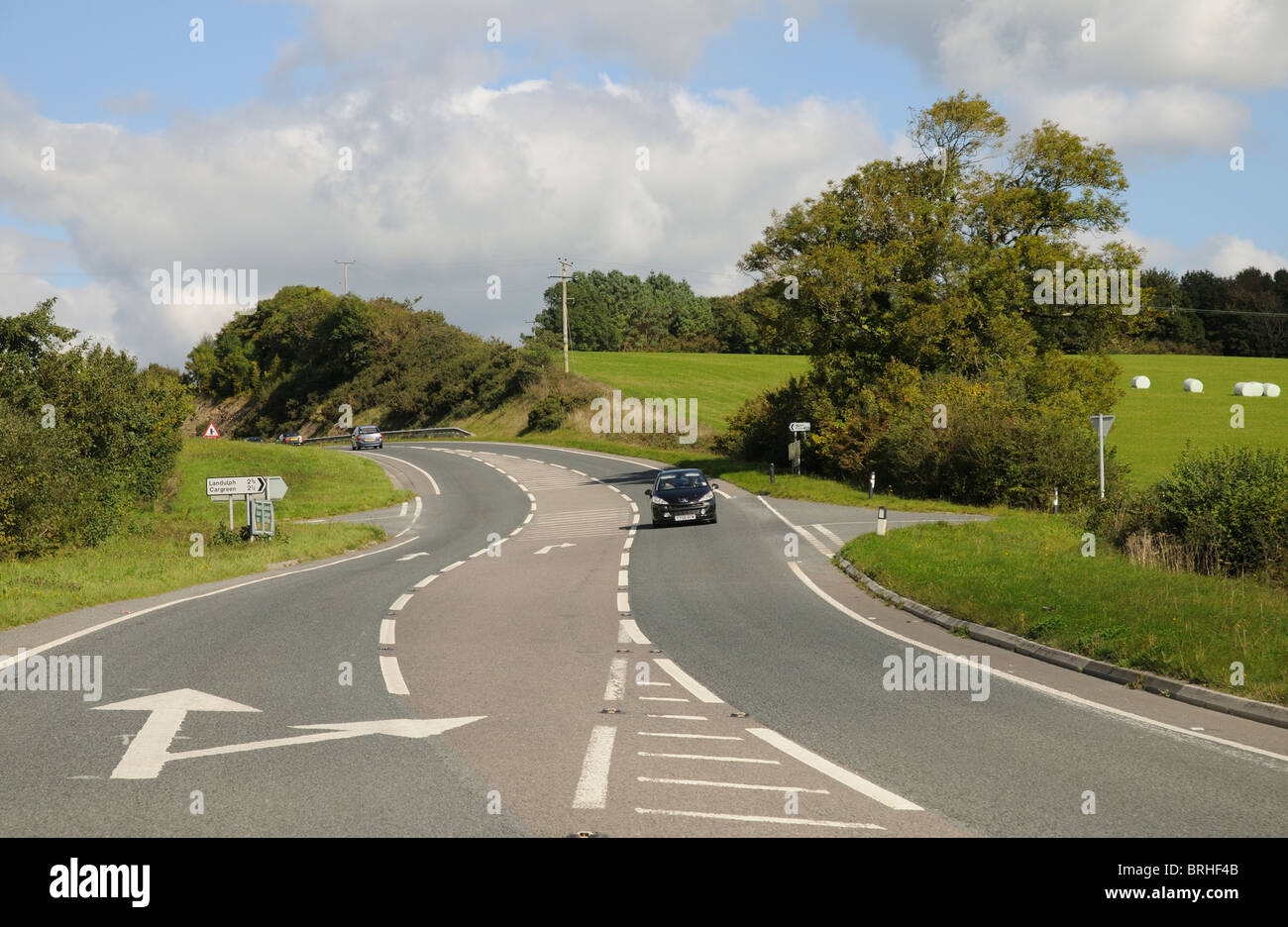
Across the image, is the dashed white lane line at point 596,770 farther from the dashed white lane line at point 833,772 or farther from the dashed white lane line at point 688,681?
the dashed white lane line at point 688,681

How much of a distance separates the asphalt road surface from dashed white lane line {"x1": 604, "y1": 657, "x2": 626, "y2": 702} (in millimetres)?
39

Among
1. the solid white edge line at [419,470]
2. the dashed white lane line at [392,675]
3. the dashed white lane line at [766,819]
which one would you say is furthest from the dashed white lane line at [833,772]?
the solid white edge line at [419,470]

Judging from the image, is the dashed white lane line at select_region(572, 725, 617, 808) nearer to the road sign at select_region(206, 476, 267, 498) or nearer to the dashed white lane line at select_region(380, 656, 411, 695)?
the dashed white lane line at select_region(380, 656, 411, 695)

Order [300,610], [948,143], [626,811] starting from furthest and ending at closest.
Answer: [948,143], [300,610], [626,811]

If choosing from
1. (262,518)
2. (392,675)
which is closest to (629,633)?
(392,675)

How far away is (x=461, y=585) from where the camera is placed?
60.0 feet

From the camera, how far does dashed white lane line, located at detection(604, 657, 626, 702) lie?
358 inches

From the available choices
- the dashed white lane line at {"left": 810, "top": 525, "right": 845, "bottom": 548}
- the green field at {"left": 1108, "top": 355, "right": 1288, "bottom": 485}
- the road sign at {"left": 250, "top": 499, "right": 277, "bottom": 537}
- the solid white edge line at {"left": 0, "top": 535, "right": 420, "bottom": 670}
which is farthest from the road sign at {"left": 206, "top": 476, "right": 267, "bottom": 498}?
the green field at {"left": 1108, "top": 355, "right": 1288, "bottom": 485}

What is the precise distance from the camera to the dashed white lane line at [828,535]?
82.2ft

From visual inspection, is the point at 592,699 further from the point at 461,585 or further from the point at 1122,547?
the point at 1122,547

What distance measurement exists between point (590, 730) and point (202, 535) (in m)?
23.9

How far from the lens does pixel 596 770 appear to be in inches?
260
